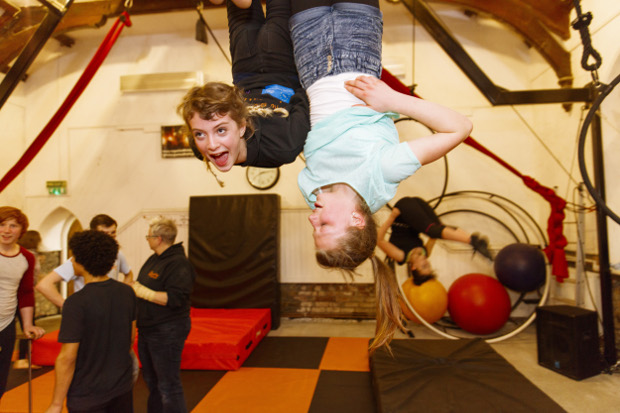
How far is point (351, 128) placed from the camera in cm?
150

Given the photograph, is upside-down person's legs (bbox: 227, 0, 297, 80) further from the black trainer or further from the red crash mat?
the red crash mat

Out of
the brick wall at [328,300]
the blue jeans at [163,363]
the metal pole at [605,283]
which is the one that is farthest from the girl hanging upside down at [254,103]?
the brick wall at [328,300]

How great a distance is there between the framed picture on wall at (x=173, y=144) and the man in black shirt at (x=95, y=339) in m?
4.28

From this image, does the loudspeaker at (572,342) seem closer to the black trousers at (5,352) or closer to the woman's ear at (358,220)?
the woman's ear at (358,220)

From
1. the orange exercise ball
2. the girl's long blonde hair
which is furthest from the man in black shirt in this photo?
the orange exercise ball

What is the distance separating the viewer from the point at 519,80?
18.4 feet

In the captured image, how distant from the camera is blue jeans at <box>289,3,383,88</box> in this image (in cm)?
166

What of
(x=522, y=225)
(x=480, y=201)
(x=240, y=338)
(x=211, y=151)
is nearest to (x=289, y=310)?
(x=240, y=338)

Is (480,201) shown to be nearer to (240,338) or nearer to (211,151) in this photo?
(240,338)

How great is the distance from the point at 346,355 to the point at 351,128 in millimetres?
3197

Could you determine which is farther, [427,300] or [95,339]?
[427,300]

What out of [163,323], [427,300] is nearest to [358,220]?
A: [163,323]

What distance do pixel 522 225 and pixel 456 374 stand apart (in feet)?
11.0

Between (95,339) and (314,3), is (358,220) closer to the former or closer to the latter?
(314,3)
